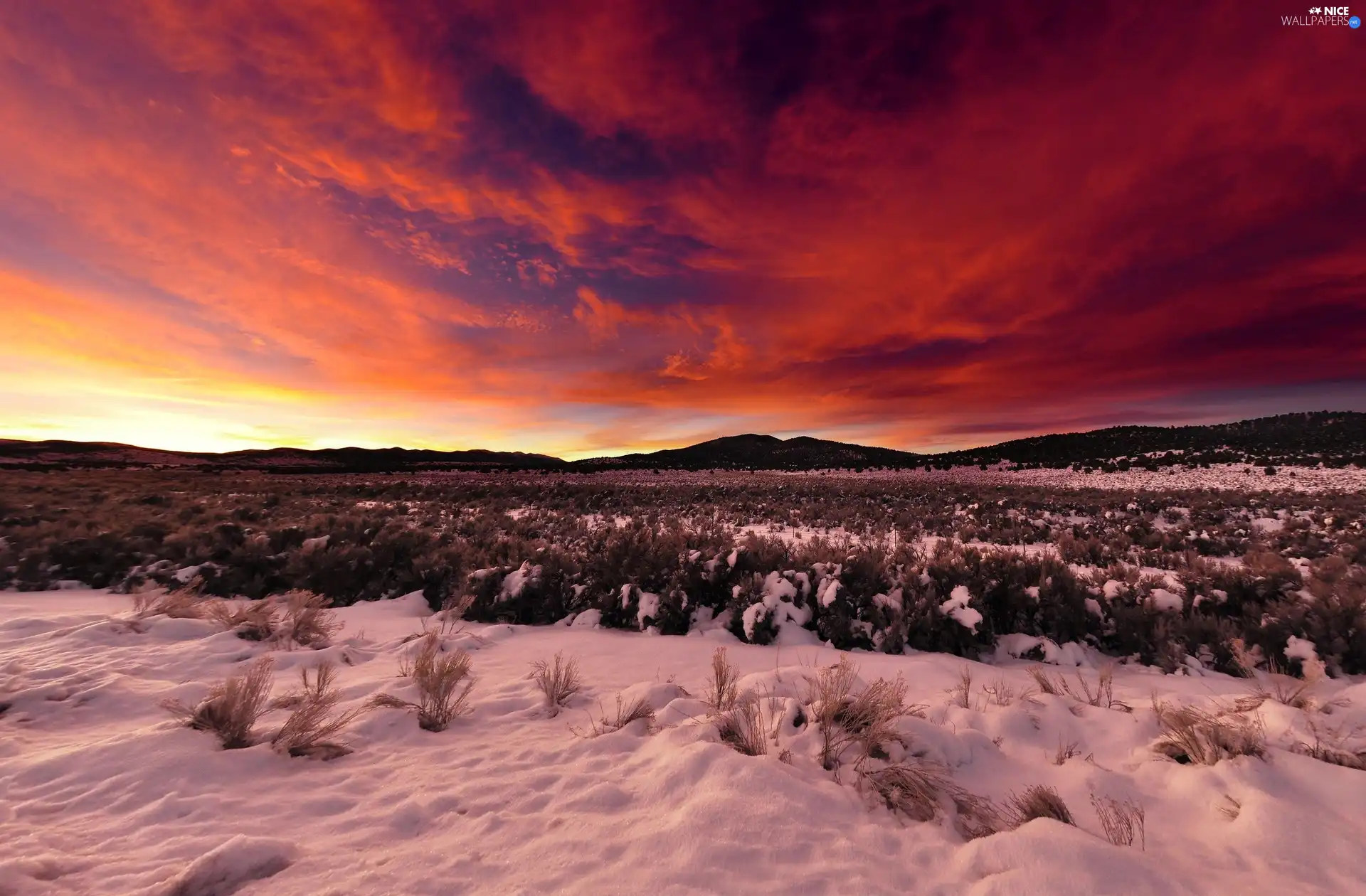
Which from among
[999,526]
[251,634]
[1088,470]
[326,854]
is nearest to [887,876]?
[326,854]

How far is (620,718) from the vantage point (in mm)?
3961

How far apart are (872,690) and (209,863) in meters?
3.96

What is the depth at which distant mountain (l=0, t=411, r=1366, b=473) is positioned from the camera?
151ft

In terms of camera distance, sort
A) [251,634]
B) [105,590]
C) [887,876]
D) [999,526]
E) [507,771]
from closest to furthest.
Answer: [887,876] → [507,771] → [251,634] → [105,590] → [999,526]

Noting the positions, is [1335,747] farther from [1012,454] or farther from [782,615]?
[1012,454]

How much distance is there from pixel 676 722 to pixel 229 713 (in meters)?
3.07

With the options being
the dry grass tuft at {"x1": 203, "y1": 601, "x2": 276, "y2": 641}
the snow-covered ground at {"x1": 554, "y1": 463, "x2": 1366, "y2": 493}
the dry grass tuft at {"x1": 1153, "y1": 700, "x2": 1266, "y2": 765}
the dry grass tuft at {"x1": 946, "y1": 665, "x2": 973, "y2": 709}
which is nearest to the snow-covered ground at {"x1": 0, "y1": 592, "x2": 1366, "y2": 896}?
the dry grass tuft at {"x1": 1153, "y1": 700, "x2": 1266, "y2": 765}

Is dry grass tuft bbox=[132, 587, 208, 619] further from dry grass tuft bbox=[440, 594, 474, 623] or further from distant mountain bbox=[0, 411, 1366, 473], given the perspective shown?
distant mountain bbox=[0, 411, 1366, 473]

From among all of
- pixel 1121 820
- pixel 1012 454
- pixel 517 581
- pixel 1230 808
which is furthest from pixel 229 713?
pixel 1012 454

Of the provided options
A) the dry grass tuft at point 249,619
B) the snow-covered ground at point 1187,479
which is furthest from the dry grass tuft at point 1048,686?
the snow-covered ground at point 1187,479

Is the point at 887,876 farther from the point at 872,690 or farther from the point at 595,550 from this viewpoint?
the point at 595,550

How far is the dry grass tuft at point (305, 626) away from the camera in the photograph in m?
5.91

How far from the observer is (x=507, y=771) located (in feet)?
10.8

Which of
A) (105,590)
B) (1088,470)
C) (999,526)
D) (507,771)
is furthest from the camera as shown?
(1088,470)
